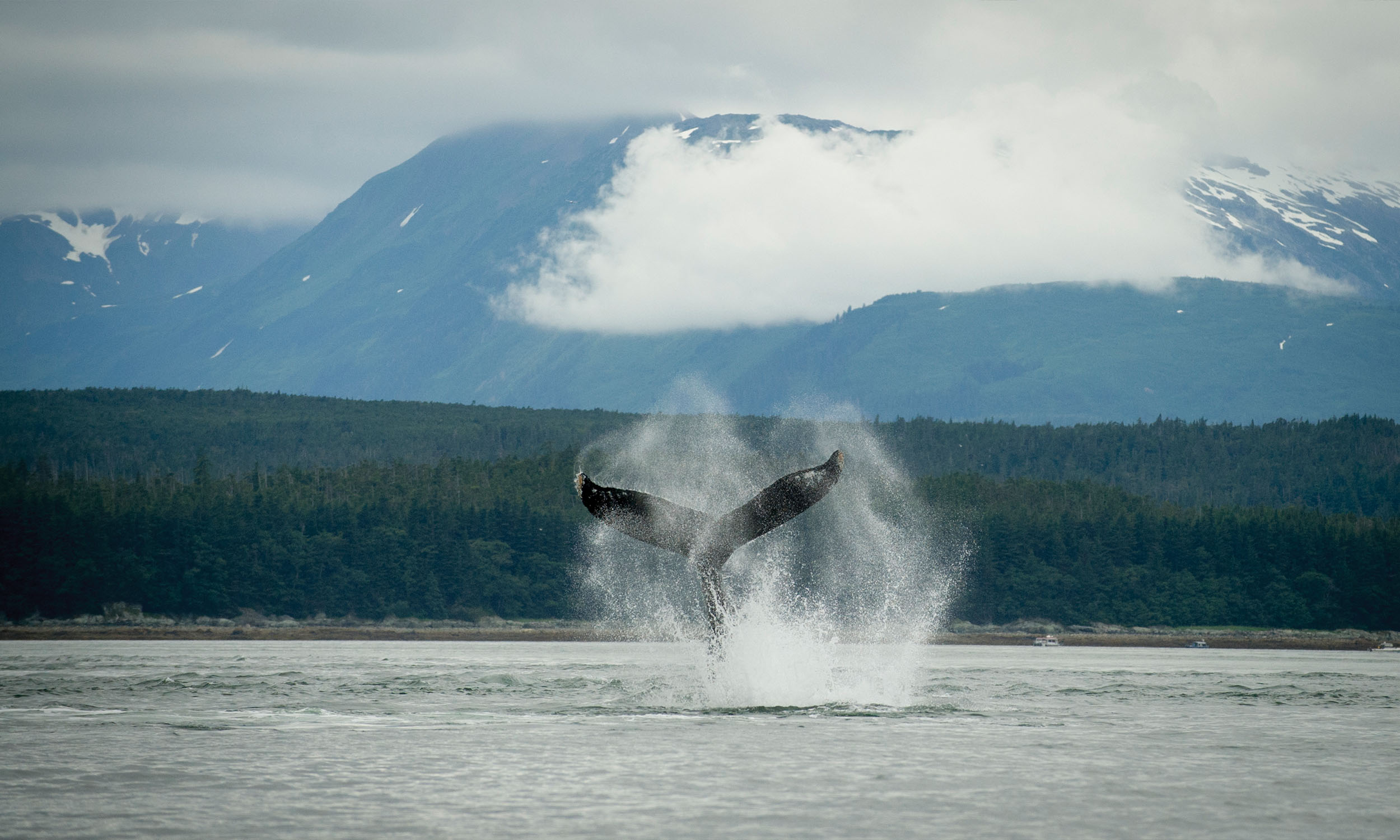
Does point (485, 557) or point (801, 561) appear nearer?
point (801, 561)

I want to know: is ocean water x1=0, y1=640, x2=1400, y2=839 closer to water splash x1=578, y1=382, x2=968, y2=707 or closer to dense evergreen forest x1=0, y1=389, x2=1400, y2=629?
water splash x1=578, y1=382, x2=968, y2=707

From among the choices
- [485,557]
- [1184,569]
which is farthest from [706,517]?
[1184,569]

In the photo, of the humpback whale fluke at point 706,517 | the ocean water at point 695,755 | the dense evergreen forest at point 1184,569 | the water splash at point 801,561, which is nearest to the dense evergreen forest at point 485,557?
the dense evergreen forest at point 1184,569

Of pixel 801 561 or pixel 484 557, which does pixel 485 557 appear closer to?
pixel 484 557

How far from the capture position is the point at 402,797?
23.9 m

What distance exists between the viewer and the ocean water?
22.2 metres

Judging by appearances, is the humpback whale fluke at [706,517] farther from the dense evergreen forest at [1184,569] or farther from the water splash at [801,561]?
the dense evergreen forest at [1184,569]

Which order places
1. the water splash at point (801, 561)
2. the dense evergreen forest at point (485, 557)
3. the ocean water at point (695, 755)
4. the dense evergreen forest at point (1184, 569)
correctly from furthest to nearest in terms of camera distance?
the dense evergreen forest at point (1184, 569)
the dense evergreen forest at point (485, 557)
the water splash at point (801, 561)
the ocean water at point (695, 755)

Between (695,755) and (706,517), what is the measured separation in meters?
4.49

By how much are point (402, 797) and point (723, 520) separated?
8.11 meters

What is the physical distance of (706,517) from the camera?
95.7ft

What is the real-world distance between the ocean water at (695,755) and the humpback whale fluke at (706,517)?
12.6 feet

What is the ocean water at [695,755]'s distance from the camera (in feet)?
73.0

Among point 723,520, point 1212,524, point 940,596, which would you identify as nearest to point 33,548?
point 940,596
